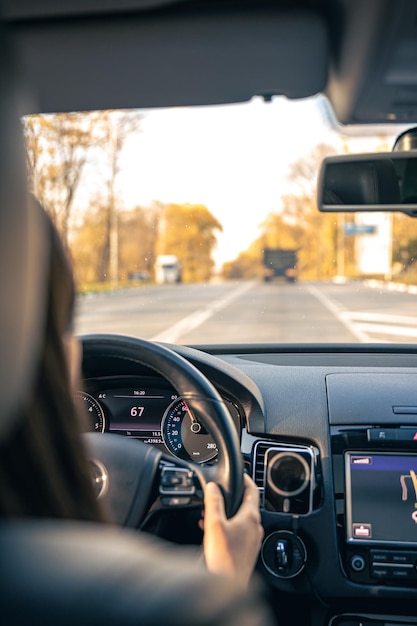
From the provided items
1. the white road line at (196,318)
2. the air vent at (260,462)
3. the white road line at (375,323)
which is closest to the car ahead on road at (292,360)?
the air vent at (260,462)

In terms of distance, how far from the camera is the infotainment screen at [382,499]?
3.04m

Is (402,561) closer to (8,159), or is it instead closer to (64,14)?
(64,14)

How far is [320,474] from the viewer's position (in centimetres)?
309

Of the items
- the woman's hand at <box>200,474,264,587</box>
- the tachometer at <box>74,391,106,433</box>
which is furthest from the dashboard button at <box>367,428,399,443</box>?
the woman's hand at <box>200,474,264,587</box>

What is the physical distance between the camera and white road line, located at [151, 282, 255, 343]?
22.0ft

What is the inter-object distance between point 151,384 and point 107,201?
175 centimetres

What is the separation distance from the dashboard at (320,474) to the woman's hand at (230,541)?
1.29m

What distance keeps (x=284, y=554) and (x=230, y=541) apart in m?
1.65

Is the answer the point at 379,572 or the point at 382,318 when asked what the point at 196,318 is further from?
the point at 379,572

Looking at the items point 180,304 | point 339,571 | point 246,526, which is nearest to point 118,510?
point 246,526

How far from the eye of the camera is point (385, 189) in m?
2.94

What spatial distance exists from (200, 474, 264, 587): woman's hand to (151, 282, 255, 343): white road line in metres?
2.81

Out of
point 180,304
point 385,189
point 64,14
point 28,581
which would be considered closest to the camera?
point 28,581

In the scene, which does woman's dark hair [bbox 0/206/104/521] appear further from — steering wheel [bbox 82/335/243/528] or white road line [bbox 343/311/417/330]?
white road line [bbox 343/311/417/330]
